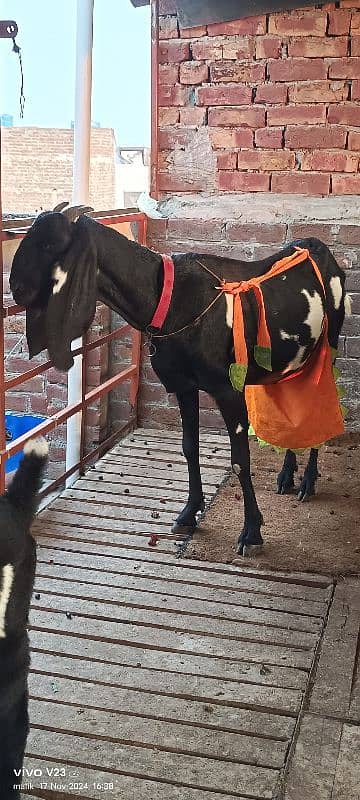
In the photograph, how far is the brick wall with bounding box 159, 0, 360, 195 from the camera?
435cm

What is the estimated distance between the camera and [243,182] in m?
4.57

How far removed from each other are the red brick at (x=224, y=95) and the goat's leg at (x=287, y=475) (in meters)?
1.84

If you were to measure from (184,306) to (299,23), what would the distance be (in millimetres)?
1961

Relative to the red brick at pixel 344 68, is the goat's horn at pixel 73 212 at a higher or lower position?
lower

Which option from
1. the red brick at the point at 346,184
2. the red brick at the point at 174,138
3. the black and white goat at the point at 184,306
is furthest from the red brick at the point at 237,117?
the black and white goat at the point at 184,306

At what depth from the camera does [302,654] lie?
2.68 meters

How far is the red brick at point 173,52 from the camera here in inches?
177

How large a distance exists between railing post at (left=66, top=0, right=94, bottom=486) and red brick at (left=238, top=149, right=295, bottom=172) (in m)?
0.80

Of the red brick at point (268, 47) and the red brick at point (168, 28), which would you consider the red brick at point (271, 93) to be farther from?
the red brick at point (168, 28)

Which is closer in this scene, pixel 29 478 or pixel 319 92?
pixel 29 478

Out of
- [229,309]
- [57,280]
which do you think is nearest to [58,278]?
[57,280]

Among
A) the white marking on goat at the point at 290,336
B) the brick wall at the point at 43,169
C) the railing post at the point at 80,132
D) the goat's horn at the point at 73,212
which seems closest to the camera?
the goat's horn at the point at 73,212

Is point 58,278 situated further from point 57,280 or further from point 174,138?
point 174,138

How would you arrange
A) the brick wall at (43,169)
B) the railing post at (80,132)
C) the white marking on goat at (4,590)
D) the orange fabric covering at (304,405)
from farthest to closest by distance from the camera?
the brick wall at (43,169)
the railing post at (80,132)
the orange fabric covering at (304,405)
the white marking on goat at (4,590)
